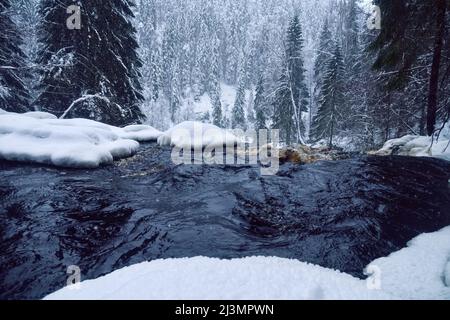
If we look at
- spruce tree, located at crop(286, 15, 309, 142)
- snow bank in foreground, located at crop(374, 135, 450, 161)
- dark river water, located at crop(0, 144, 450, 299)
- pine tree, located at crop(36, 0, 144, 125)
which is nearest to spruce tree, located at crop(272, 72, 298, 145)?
spruce tree, located at crop(286, 15, 309, 142)

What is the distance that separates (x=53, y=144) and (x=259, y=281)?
6.53 m

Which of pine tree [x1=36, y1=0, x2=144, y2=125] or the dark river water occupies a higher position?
pine tree [x1=36, y1=0, x2=144, y2=125]

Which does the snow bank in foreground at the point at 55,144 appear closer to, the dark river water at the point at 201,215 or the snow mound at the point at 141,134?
the dark river water at the point at 201,215

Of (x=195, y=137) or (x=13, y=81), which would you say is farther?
(x=13, y=81)

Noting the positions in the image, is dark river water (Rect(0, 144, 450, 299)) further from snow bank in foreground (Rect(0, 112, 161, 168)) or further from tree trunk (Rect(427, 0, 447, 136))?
tree trunk (Rect(427, 0, 447, 136))

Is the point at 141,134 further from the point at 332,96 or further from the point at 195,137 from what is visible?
the point at 332,96

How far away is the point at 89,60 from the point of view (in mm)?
12805

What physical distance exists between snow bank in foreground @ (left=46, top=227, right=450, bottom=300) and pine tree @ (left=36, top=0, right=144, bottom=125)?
11.2 m

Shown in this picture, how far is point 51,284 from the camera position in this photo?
2893 millimetres

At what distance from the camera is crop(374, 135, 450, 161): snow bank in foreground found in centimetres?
798

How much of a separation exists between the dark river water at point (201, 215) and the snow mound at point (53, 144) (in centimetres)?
27

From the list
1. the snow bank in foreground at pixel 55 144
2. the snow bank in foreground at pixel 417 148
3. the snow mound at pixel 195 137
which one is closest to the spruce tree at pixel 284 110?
the snow bank in foreground at pixel 417 148

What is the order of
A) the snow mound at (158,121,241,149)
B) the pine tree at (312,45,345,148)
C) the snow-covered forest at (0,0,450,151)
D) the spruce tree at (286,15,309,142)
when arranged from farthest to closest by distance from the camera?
the spruce tree at (286,15,309,142), the pine tree at (312,45,345,148), the snow-covered forest at (0,0,450,151), the snow mound at (158,121,241,149)

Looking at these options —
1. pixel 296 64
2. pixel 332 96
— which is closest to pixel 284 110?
pixel 332 96
